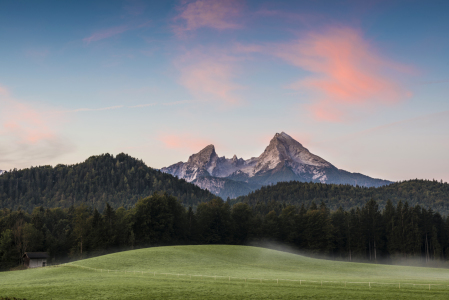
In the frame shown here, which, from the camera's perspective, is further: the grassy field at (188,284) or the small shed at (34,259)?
the small shed at (34,259)

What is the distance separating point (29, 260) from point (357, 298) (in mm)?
85382

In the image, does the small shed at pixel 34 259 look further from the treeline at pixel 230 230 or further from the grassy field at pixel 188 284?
the grassy field at pixel 188 284

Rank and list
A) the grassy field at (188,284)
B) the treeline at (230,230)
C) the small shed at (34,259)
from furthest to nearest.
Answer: the treeline at (230,230) < the small shed at (34,259) < the grassy field at (188,284)

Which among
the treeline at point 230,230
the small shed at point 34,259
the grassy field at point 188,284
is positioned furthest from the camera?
the treeline at point 230,230

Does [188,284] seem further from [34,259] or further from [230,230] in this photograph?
[230,230]

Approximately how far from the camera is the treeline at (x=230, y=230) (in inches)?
4277

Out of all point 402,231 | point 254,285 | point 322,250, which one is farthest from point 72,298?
point 402,231

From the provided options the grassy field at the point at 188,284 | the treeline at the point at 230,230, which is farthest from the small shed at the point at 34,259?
the grassy field at the point at 188,284

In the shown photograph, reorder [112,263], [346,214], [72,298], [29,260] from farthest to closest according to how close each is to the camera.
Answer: [346,214], [29,260], [112,263], [72,298]

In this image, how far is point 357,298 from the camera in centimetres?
3616

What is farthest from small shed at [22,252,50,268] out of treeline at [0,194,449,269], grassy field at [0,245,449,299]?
grassy field at [0,245,449,299]

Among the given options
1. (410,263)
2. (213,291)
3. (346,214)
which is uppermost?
(346,214)

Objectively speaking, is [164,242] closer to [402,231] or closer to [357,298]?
[402,231]

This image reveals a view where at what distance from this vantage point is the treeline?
108625 mm
